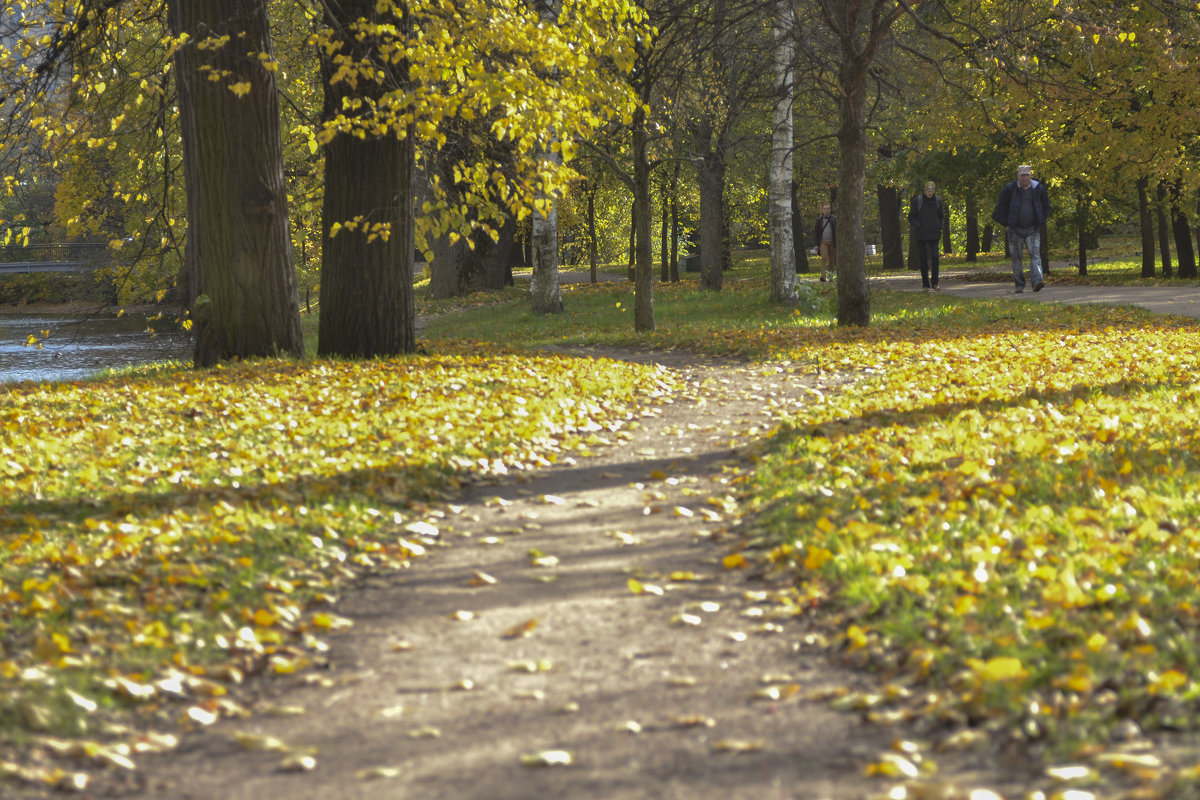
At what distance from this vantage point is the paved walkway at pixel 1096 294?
18.2m

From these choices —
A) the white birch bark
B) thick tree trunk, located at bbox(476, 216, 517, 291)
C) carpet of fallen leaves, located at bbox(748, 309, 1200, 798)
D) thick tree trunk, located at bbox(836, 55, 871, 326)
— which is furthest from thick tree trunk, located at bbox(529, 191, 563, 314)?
carpet of fallen leaves, located at bbox(748, 309, 1200, 798)

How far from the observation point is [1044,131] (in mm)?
27219

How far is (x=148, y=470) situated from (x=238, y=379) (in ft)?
12.3

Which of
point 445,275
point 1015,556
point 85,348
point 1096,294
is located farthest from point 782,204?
point 85,348

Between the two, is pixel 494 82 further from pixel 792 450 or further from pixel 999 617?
pixel 999 617

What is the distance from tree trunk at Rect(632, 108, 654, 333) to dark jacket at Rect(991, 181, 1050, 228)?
23.6 feet

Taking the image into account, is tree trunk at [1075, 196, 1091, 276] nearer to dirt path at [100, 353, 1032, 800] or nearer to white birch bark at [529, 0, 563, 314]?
white birch bark at [529, 0, 563, 314]

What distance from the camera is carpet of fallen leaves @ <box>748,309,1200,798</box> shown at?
331 centimetres

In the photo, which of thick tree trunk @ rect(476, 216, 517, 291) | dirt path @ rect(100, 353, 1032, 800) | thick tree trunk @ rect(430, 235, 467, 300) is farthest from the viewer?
thick tree trunk @ rect(476, 216, 517, 291)

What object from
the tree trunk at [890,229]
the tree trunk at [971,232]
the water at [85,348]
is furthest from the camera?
the tree trunk at [971,232]

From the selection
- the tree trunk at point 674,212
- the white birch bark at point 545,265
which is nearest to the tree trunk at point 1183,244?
the tree trunk at point 674,212

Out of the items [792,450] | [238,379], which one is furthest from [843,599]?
[238,379]

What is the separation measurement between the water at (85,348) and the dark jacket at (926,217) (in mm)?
15617

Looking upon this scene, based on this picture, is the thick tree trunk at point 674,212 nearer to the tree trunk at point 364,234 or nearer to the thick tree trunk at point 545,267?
the thick tree trunk at point 545,267
